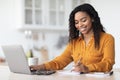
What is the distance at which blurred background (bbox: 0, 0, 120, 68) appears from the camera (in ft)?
15.1

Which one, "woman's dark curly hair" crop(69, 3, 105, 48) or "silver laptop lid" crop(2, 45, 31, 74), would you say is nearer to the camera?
"silver laptop lid" crop(2, 45, 31, 74)

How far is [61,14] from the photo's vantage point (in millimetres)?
4910

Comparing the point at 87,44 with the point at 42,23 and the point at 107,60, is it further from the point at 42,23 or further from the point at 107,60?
the point at 42,23

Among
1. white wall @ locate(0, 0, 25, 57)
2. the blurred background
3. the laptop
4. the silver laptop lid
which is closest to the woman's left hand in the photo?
the laptop

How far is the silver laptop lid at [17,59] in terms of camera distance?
1.92 m

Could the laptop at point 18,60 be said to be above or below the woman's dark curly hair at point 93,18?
below

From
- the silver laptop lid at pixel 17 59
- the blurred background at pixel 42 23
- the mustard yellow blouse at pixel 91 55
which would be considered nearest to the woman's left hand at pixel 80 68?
the mustard yellow blouse at pixel 91 55

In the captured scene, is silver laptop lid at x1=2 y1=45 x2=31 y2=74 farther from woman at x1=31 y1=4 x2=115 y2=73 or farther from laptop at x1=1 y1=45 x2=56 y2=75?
woman at x1=31 y1=4 x2=115 y2=73

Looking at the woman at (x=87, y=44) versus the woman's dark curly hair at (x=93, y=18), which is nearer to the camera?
the woman at (x=87, y=44)

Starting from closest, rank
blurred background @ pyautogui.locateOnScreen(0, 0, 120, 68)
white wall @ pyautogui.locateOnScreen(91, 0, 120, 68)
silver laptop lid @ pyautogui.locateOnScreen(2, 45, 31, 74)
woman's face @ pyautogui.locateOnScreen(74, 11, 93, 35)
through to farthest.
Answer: silver laptop lid @ pyautogui.locateOnScreen(2, 45, 31, 74), woman's face @ pyautogui.locateOnScreen(74, 11, 93, 35), blurred background @ pyautogui.locateOnScreen(0, 0, 120, 68), white wall @ pyautogui.locateOnScreen(91, 0, 120, 68)

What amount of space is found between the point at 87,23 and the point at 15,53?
611 mm

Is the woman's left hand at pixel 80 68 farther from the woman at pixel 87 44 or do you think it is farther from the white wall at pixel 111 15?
the white wall at pixel 111 15

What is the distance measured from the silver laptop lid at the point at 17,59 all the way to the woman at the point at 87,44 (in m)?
0.12

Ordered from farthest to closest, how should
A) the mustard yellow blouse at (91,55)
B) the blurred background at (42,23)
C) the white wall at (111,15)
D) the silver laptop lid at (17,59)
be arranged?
the white wall at (111,15), the blurred background at (42,23), the mustard yellow blouse at (91,55), the silver laptop lid at (17,59)
